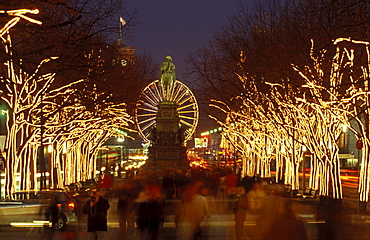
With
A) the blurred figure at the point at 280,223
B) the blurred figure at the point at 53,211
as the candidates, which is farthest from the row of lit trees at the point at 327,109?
the blurred figure at the point at 280,223

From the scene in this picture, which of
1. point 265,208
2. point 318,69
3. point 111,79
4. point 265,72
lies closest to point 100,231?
point 265,208

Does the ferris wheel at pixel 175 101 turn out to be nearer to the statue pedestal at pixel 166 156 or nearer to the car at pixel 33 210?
the statue pedestal at pixel 166 156

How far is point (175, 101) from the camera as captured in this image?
7825cm

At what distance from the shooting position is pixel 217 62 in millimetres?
50094

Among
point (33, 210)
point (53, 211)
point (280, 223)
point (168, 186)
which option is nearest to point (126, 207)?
point (53, 211)

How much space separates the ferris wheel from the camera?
3110 inches

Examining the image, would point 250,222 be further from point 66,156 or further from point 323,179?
point 66,156

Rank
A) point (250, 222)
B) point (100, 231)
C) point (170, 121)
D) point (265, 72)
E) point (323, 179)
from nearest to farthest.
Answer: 1. point (100, 231)
2. point (250, 222)
3. point (323, 179)
4. point (265, 72)
5. point (170, 121)

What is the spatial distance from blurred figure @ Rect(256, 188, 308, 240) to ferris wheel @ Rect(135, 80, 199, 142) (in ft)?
210

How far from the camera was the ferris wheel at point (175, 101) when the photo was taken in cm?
7900

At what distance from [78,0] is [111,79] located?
29.6 meters

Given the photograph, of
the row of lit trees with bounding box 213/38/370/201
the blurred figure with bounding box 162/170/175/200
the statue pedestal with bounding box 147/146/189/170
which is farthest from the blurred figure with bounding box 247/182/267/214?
the statue pedestal with bounding box 147/146/189/170

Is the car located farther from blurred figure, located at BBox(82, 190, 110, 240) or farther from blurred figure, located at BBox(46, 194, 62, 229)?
blurred figure, located at BBox(82, 190, 110, 240)

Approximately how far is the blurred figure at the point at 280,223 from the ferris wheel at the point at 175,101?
64.0 m
